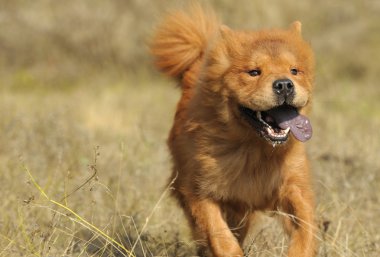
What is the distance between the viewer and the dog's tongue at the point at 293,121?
493cm

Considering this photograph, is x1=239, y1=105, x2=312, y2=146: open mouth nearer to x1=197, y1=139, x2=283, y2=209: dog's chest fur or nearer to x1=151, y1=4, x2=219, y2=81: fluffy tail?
x1=197, y1=139, x2=283, y2=209: dog's chest fur

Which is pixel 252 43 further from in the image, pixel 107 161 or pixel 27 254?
pixel 107 161

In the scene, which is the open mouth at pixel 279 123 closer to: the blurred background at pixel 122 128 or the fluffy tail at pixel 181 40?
the blurred background at pixel 122 128

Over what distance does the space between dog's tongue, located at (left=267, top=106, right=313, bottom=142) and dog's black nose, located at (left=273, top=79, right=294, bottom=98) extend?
22cm

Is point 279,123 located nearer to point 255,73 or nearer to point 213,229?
point 255,73

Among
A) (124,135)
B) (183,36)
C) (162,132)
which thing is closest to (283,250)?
(183,36)

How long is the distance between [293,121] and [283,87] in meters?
0.28

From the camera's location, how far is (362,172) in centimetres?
800

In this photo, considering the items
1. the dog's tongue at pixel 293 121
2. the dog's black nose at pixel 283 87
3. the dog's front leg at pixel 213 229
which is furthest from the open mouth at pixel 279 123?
the dog's front leg at pixel 213 229

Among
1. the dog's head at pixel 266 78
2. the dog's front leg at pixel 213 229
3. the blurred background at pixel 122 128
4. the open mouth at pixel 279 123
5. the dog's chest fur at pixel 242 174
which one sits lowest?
the blurred background at pixel 122 128

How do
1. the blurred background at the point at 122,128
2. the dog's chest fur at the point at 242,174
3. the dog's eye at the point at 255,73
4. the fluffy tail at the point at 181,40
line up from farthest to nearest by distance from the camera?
the fluffy tail at the point at 181,40
the blurred background at the point at 122,128
the dog's chest fur at the point at 242,174
the dog's eye at the point at 255,73

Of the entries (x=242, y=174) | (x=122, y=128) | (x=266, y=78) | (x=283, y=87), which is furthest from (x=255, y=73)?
(x=122, y=128)

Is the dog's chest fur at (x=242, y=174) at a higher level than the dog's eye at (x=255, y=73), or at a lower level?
lower

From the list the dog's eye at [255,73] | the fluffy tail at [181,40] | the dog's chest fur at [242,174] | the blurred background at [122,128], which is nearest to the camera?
the dog's eye at [255,73]
